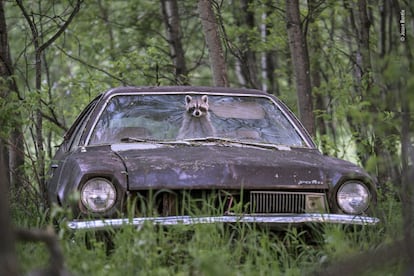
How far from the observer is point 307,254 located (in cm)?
468

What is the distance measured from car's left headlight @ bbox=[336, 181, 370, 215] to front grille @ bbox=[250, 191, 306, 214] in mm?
260

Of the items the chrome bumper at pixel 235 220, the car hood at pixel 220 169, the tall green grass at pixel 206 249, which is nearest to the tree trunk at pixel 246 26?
the car hood at pixel 220 169

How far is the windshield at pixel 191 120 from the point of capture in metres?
5.93

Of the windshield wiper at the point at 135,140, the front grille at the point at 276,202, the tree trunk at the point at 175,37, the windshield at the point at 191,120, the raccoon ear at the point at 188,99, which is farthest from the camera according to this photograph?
the tree trunk at the point at 175,37


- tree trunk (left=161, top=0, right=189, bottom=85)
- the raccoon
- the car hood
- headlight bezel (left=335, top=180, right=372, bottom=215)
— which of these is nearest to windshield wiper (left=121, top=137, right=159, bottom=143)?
the raccoon

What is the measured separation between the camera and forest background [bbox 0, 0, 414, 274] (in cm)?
629

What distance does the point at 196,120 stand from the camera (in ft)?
20.0

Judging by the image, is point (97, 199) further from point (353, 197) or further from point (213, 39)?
point (213, 39)

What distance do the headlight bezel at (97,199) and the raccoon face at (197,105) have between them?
163 centimetres

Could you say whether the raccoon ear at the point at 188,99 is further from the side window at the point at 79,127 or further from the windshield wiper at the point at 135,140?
the side window at the point at 79,127

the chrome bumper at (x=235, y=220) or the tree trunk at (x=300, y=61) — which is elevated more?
the tree trunk at (x=300, y=61)

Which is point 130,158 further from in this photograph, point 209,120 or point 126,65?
point 126,65

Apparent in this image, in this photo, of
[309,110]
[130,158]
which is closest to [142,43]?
[309,110]

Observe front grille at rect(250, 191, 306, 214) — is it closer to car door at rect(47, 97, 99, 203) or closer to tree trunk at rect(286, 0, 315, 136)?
car door at rect(47, 97, 99, 203)
